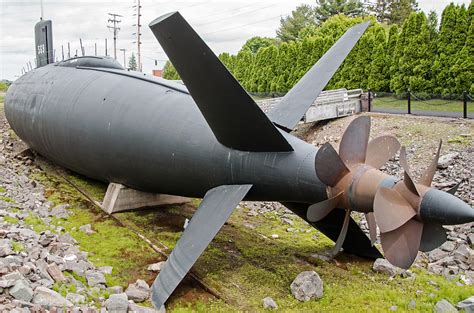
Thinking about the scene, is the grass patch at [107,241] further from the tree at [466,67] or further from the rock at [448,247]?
the tree at [466,67]

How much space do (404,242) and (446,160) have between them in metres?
8.72

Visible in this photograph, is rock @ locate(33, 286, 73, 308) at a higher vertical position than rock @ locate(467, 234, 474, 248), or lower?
higher

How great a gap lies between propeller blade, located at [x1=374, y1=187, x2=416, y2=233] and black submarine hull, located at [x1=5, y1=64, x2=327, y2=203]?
2.80 ft

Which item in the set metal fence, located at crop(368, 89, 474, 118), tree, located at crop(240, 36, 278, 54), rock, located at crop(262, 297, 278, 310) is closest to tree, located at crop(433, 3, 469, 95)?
metal fence, located at crop(368, 89, 474, 118)

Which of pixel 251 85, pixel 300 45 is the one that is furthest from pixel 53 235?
pixel 251 85

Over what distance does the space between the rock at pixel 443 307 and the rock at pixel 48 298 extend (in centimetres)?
391

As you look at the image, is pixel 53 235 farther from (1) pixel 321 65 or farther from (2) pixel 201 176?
(1) pixel 321 65

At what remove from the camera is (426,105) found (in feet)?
69.2

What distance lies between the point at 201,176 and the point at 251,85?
2709cm

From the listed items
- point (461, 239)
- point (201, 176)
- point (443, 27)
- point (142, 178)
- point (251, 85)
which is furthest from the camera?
point (251, 85)

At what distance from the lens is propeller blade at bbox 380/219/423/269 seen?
474cm

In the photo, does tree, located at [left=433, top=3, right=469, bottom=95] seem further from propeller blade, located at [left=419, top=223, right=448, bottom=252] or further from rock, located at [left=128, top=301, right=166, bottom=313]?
rock, located at [left=128, top=301, right=166, bottom=313]

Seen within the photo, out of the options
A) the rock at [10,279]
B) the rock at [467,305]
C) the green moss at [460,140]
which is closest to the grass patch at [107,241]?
the rock at [10,279]

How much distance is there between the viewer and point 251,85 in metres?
33.3
